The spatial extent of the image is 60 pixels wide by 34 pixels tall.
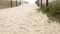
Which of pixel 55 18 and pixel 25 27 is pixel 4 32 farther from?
pixel 55 18

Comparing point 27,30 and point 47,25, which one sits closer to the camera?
point 27,30

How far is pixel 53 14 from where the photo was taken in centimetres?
414

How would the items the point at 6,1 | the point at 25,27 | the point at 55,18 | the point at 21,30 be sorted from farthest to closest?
1. the point at 6,1
2. the point at 55,18
3. the point at 25,27
4. the point at 21,30

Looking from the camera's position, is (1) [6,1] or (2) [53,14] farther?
(1) [6,1]

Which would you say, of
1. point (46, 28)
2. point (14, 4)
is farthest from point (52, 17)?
point (14, 4)

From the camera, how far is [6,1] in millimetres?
7891

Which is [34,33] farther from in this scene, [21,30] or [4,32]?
[4,32]

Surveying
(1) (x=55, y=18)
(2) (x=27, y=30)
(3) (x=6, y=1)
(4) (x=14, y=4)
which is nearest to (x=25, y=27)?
(2) (x=27, y=30)

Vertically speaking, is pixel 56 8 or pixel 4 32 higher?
pixel 56 8

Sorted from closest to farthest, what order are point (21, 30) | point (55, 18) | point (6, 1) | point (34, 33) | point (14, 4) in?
point (34, 33) < point (21, 30) < point (55, 18) < point (6, 1) < point (14, 4)

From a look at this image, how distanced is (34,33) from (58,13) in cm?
142

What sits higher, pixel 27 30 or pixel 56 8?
pixel 56 8

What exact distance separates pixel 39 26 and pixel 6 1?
191 inches

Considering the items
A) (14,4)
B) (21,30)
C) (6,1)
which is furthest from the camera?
(14,4)
